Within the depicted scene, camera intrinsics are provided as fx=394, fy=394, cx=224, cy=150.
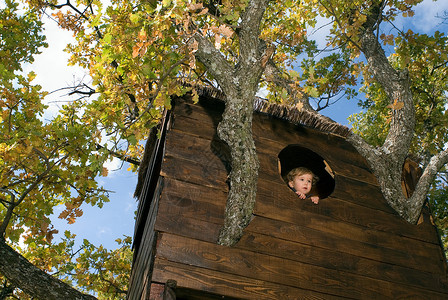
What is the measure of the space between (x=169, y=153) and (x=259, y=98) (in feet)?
5.28

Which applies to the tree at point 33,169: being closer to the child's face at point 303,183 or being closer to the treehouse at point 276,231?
the treehouse at point 276,231

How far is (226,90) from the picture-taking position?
473 cm

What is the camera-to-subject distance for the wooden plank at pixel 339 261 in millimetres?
4594

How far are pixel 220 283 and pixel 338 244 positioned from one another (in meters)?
1.74

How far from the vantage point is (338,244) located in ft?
16.4

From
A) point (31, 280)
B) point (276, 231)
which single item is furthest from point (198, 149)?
point (31, 280)

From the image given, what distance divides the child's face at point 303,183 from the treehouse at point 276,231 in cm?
45

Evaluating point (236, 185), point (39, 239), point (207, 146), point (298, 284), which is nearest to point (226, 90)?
point (207, 146)

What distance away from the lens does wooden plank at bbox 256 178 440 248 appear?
4965 mm

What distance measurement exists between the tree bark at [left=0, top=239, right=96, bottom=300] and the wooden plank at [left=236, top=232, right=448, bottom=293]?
1.94 metres

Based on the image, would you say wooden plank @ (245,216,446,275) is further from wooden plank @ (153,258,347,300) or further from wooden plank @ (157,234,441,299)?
wooden plank @ (153,258,347,300)

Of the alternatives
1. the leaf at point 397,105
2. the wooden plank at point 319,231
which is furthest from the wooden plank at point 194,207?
the leaf at point 397,105

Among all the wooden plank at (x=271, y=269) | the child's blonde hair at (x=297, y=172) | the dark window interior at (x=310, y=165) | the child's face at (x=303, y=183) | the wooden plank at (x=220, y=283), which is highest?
the dark window interior at (x=310, y=165)

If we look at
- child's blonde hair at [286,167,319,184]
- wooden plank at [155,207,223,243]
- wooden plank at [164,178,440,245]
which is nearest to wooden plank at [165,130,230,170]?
wooden plank at [164,178,440,245]
